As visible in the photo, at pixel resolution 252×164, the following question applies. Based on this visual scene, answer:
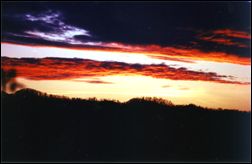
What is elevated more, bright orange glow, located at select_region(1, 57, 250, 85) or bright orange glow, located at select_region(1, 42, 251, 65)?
bright orange glow, located at select_region(1, 42, 251, 65)

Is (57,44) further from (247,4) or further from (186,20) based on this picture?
(247,4)

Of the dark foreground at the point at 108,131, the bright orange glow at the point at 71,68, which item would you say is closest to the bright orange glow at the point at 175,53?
the bright orange glow at the point at 71,68

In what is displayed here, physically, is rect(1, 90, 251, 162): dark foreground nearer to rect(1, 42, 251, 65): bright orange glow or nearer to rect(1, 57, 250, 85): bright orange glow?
rect(1, 57, 250, 85): bright orange glow

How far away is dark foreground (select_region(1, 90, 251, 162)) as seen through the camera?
397 cm

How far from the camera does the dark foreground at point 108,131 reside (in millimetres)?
3971

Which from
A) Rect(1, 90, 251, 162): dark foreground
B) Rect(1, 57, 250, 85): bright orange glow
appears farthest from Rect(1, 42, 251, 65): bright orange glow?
Rect(1, 90, 251, 162): dark foreground

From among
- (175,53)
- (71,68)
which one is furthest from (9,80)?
(175,53)

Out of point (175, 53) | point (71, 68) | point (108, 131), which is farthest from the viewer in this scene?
point (175, 53)

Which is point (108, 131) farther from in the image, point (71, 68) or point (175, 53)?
point (175, 53)

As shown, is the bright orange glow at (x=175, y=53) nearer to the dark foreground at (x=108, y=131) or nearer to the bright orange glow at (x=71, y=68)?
the bright orange glow at (x=71, y=68)

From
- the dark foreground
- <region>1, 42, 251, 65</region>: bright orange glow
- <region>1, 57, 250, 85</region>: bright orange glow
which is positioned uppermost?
<region>1, 42, 251, 65</region>: bright orange glow

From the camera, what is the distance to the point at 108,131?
4.04m

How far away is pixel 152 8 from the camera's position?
13.9ft

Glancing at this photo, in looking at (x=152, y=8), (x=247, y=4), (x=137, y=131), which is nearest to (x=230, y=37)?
→ (x=247, y=4)
